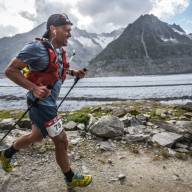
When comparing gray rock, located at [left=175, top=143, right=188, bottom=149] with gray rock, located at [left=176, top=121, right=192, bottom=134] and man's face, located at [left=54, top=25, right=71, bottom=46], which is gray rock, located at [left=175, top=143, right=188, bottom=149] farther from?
man's face, located at [left=54, top=25, right=71, bottom=46]

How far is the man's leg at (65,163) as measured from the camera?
6.62 meters

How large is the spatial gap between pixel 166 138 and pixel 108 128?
1.84 meters

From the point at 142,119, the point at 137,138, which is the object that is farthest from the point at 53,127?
the point at 142,119

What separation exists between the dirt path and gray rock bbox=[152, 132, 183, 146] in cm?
69

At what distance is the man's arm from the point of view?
600 cm

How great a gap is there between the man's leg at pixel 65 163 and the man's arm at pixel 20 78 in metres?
1.02

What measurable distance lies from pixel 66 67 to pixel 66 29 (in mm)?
A: 803

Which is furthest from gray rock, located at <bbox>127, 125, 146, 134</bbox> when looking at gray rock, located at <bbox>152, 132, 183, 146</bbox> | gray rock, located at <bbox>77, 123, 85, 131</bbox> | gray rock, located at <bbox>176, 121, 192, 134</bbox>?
gray rock, located at <bbox>77, 123, 85, 131</bbox>

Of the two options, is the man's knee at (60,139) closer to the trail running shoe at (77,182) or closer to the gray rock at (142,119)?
the trail running shoe at (77,182)

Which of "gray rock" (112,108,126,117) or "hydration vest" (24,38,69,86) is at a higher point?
"hydration vest" (24,38,69,86)

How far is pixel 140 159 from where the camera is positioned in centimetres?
939

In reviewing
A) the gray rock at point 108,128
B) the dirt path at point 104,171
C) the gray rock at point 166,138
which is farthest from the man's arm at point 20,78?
the gray rock at point 166,138

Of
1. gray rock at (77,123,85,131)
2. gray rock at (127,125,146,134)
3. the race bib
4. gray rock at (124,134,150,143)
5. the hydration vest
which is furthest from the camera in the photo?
gray rock at (77,123,85,131)

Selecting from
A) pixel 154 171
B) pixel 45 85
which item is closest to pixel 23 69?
pixel 45 85
